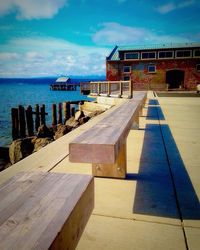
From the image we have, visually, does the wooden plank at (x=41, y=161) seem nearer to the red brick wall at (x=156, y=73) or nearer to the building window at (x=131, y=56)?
the red brick wall at (x=156, y=73)

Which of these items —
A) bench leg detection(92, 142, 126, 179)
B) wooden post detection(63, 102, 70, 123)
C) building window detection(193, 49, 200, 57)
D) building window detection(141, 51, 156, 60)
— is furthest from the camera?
building window detection(141, 51, 156, 60)

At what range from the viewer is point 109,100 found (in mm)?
15172

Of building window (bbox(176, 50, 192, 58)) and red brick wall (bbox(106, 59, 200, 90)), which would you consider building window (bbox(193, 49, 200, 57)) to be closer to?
building window (bbox(176, 50, 192, 58))

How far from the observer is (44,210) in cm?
108

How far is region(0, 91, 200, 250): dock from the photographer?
6.10 feet

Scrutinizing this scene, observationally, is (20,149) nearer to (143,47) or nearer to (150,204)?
(150,204)

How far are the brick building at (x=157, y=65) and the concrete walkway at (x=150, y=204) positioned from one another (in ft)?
99.5

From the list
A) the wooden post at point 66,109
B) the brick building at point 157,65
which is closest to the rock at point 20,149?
the wooden post at point 66,109

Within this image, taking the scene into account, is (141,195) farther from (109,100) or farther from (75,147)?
(109,100)

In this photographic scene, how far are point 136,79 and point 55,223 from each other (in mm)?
34348

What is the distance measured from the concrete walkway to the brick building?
30328 millimetres

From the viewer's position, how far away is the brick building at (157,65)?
1296 inches

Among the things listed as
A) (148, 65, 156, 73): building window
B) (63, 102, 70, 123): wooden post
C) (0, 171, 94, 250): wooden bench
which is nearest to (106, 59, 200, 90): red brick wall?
(148, 65, 156, 73): building window

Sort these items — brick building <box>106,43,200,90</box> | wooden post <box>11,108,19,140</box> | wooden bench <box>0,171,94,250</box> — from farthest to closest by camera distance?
1. brick building <box>106,43,200,90</box>
2. wooden post <box>11,108,19,140</box>
3. wooden bench <box>0,171,94,250</box>
